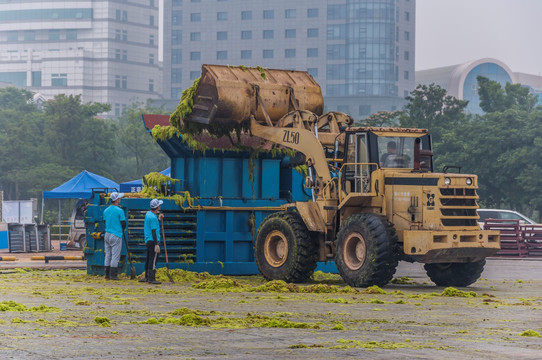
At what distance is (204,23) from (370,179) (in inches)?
6112

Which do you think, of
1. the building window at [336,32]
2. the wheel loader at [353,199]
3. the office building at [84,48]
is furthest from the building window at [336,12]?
the wheel loader at [353,199]

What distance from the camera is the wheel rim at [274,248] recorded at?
66.0 feet

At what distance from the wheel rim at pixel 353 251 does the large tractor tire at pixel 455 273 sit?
6.57ft

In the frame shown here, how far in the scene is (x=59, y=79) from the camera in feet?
617

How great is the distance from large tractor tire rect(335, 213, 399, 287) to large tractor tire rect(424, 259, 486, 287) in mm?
1762

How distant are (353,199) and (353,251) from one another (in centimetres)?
98

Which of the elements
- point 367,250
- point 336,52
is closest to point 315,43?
point 336,52

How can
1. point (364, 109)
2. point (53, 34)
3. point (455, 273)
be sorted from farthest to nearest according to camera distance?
1. point (53, 34)
2. point (364, 109)
3. point (455, 273)

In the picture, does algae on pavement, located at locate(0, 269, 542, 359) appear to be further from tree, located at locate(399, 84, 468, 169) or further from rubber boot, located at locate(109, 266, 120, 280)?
tree, located at locate(399, 84, 468, 169)

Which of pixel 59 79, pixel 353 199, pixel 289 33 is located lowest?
pixel 353 199

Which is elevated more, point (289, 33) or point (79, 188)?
point (289, 33)

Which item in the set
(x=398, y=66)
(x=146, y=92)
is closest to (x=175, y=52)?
(x=146, y=92)

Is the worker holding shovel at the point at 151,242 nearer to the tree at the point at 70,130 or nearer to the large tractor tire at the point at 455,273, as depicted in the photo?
the large tractor tire at the point at 455,273

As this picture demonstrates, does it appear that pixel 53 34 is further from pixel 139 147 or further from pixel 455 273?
pixel 455 273
